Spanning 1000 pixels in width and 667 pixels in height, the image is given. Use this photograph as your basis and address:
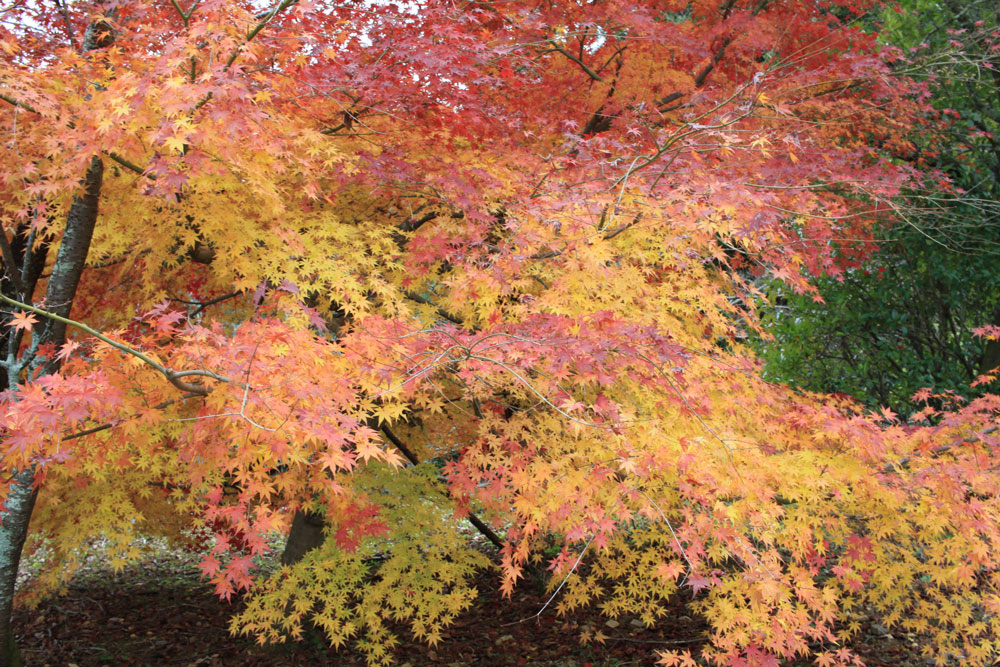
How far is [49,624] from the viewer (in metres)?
6.93

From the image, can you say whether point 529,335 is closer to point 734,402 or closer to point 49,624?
point 734,402

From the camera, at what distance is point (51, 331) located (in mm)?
4891

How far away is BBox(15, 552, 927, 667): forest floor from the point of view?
6.20 m

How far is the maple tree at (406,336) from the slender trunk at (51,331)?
0.02m

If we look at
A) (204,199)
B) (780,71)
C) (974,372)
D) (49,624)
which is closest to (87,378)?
(204,199)

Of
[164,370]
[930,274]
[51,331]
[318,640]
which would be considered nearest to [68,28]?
[51,331]

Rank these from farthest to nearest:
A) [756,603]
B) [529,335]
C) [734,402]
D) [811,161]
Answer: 1. [811,161]
2. [734,402]
3. [529,335]
4. [756,603]

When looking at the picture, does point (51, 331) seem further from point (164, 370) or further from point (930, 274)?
point (930, 274)

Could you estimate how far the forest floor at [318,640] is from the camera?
6.20 meters

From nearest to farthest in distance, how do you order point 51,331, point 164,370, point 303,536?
point 164,370
point 51,331
point 303,536

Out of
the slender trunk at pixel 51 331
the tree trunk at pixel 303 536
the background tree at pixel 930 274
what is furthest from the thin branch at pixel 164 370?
the background tree at pixel 930 274

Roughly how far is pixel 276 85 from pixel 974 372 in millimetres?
7830

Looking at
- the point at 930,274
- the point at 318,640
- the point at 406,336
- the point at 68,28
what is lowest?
the point at 318,640

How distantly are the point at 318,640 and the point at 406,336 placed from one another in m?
3.76
